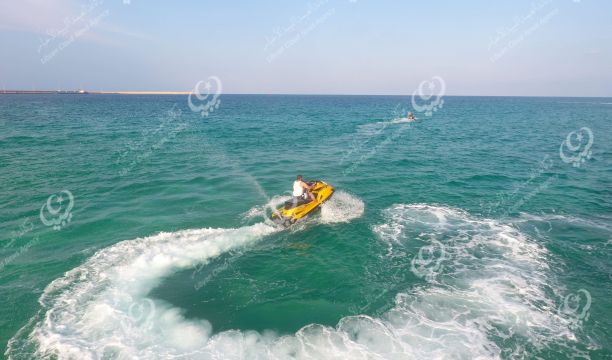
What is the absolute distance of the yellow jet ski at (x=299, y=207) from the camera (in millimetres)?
18575

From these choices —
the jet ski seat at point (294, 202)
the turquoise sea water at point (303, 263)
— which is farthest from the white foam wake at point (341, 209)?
the jet ski seat at point (294, 202)

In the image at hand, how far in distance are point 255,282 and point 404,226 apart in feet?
30.1

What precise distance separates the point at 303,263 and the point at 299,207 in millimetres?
4291

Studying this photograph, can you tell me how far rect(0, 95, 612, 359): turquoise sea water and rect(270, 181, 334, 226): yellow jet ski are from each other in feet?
2.11

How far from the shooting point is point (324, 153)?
38.2 metres

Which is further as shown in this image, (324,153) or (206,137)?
(206,137)

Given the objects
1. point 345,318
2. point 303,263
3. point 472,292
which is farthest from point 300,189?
point 472,292

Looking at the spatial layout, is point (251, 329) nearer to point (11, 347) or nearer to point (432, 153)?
point (11, 347)

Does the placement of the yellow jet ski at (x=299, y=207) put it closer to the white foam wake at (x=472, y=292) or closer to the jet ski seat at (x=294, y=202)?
the jet ski seat at (x=294, y=202)

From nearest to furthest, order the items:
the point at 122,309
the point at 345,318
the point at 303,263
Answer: the point at 345,318
the point at 122,309
the point at 303,263

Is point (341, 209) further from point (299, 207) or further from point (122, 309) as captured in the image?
point (122, 309)

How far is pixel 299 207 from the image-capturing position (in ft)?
63.0

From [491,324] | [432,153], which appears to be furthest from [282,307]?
[432,153]

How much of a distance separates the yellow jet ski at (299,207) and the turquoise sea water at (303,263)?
0.64 m
